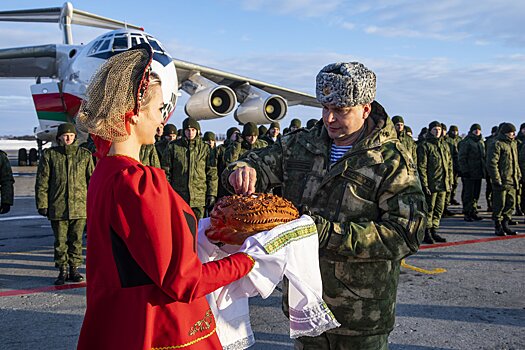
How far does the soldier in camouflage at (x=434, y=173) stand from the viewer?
29.6 feet

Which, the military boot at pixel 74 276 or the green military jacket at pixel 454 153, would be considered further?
the green military jacket at pixel 454 153

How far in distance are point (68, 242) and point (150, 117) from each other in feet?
18.0

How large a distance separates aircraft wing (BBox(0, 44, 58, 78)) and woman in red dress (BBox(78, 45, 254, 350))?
18.2 meters

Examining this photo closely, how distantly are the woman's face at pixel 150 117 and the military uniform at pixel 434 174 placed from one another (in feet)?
25.5

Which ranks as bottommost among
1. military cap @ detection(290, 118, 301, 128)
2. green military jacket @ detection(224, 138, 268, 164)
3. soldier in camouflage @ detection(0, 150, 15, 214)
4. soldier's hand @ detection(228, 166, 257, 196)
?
soldier in camouflage @ detection(0, 150, 15, 214)

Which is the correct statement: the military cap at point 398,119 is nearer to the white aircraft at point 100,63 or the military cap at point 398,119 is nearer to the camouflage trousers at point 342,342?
the white aircraft at point 100,63

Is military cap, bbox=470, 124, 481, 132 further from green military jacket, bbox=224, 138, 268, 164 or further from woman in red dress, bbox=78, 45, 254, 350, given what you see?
woman in red dress, bbox=78, 45, 254, 350

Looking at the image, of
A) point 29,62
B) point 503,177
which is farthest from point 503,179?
point 29,62

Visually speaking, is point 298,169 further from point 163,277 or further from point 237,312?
point 163,277

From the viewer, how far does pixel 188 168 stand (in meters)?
8.23

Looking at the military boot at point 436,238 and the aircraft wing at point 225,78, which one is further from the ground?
the aircraft wing at point 225,78

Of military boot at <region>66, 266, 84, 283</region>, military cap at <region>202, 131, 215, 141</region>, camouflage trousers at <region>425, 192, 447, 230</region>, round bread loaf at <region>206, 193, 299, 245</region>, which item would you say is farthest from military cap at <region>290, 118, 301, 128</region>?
round bread loaf at <region>206, 193, 299, 245</region>

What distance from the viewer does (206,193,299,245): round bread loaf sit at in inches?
76.7

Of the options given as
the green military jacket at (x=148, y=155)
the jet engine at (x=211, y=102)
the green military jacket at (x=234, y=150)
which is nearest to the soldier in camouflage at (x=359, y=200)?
the green military jacket at (x=148, y=155)
